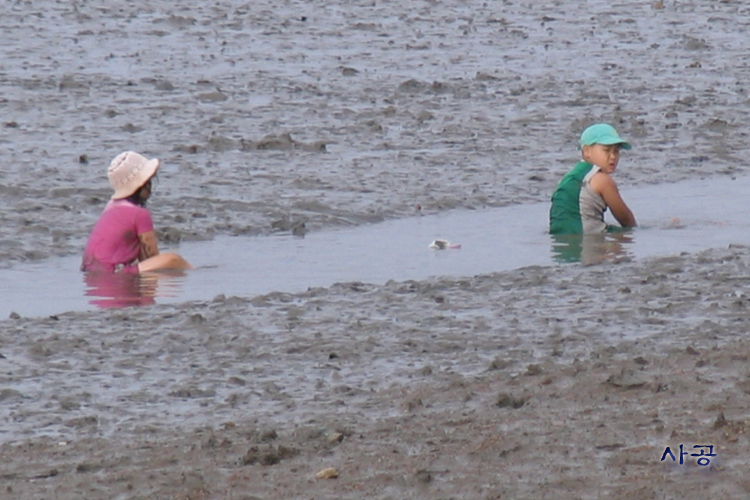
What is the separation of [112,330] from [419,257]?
317 cm

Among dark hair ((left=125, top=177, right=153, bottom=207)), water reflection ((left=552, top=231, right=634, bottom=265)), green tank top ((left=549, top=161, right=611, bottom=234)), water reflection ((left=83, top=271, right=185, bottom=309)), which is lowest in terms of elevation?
water reflection ((left=552, top=231, right=634, bottom=265))

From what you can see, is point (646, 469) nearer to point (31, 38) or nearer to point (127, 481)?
point (127, 481)

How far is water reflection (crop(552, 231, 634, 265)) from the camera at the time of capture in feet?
35.7

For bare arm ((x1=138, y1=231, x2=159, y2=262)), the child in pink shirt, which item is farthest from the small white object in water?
bare arm ((x1=138, y1=231, x2=159, y2=262))

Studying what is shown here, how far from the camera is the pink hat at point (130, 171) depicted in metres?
10.2

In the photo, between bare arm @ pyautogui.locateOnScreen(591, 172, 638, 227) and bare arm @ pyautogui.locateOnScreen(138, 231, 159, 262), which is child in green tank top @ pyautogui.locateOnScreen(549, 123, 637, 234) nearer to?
bare arm @ pyautogui.locateOnScreen(591, 172, 638, 227)

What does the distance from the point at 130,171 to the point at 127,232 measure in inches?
14.7

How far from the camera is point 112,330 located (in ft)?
26.8

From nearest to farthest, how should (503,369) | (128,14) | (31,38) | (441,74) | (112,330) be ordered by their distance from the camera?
(503,369)
(112,330)
(441,74)
(31,38)
(128,14)

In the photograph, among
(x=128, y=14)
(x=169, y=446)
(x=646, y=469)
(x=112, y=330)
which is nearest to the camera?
(x=646, y=469)

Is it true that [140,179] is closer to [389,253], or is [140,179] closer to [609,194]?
[389,253]

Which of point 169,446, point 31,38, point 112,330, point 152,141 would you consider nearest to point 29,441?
point 169,446

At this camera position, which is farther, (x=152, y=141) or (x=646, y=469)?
(x=152, y=141)

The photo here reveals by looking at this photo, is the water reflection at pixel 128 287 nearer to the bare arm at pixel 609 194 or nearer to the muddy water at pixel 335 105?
the muddy water at pixel 335 105
